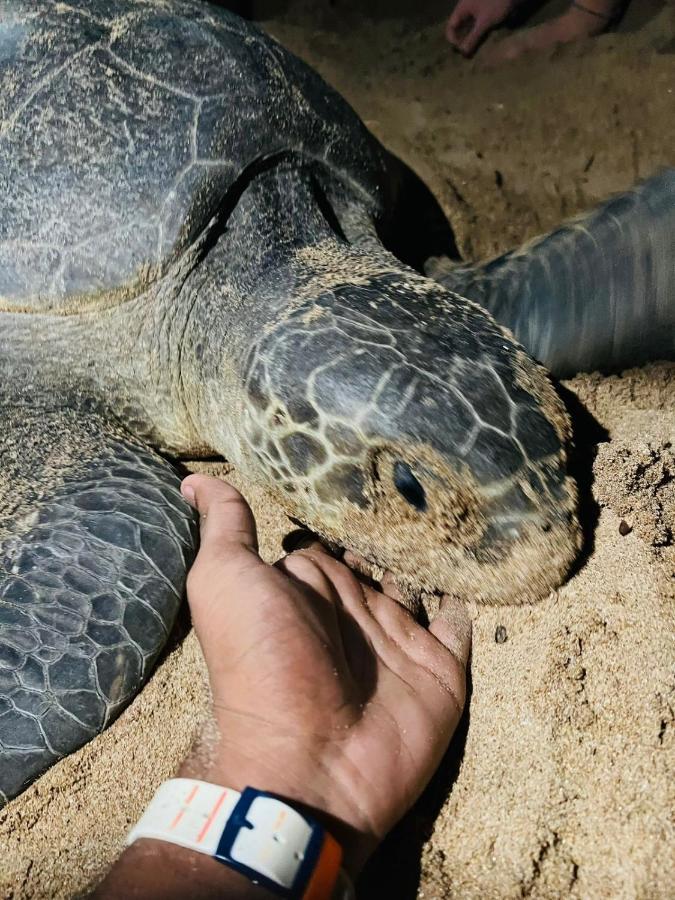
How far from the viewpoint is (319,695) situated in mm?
1104

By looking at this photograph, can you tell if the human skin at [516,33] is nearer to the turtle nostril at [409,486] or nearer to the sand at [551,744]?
the sand at [551,744]

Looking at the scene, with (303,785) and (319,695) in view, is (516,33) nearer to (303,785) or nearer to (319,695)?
(319,695)

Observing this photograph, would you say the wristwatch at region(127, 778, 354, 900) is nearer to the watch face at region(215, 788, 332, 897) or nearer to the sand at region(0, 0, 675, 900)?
the watch face at region(215, 788, 332, 897)

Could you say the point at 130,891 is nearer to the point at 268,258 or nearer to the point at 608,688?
the point at 608,688

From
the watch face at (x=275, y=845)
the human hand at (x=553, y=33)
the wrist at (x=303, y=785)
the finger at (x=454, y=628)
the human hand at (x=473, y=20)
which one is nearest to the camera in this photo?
the watch face at (x=275, y=845)

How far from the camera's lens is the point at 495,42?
302 centimetres

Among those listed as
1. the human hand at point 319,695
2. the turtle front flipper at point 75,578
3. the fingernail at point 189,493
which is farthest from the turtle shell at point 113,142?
the human hand at point 319,695

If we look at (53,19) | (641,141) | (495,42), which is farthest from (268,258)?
(495,42)

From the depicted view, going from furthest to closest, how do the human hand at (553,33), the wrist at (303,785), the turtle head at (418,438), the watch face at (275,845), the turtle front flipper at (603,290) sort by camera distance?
the human hand at (553,33) → the turtle front flipper at (603,290) → the turtle head at (418,438) → the wrist at (303,785) → the watch face at (275,845)

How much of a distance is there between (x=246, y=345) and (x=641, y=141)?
1804 mm

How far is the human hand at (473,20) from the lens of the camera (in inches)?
118

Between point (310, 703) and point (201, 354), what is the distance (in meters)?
0.85

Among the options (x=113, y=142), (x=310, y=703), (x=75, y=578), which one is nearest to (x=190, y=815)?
(x=310, y=703)

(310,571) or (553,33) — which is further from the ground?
(553,33)
